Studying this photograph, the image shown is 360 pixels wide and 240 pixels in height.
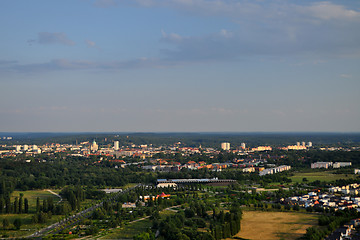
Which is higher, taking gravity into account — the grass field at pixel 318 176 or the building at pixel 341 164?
the building at pixel 341 164

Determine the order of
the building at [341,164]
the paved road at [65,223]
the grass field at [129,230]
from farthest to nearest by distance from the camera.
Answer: the building at [341,164] → the paved road at [65,223] → the grass field at [129,230]

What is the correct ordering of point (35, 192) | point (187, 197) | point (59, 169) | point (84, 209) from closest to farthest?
point (84, 209) < point (187, 197) < point (35, 192) < point (59, 169)

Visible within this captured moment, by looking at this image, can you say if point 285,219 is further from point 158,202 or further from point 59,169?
point 59,169

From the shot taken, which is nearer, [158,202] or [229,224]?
[229,224]

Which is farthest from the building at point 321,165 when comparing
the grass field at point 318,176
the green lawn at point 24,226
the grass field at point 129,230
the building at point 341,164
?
the green lawn at point 24,226

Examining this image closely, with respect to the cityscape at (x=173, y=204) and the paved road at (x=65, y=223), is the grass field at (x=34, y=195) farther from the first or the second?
the paved road at (x=65, y=223)

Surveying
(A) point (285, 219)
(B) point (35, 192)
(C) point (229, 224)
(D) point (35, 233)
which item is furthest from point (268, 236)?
(B) point (35, 192)
